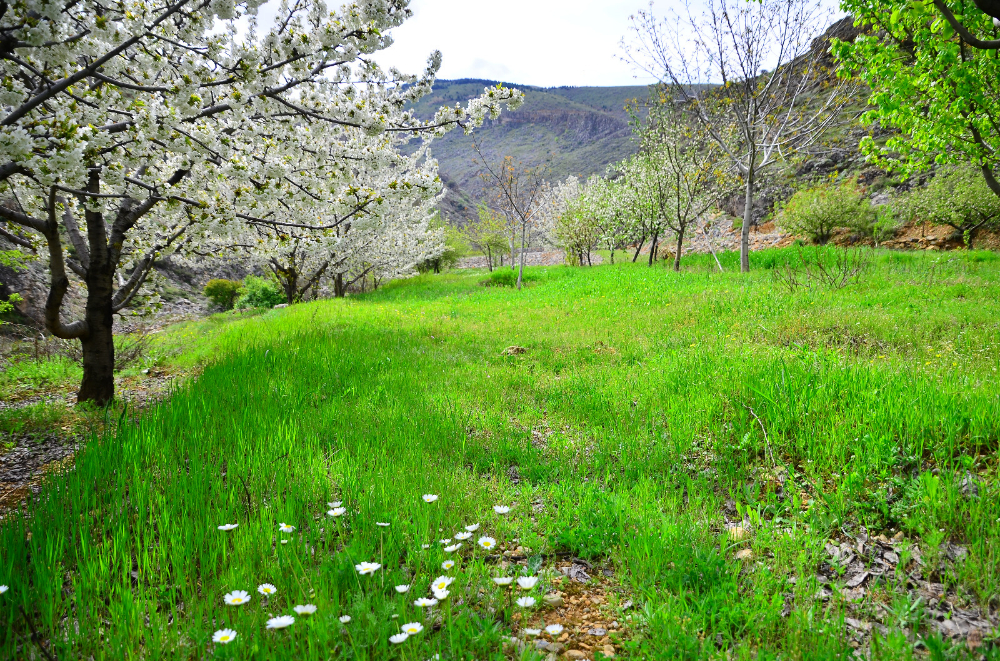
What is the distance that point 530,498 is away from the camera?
3.29 m

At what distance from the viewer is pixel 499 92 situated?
6.16m

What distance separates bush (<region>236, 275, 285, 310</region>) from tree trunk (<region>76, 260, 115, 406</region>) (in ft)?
66.5

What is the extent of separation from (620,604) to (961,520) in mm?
1992

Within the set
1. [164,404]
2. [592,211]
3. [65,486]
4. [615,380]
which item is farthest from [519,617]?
[592,211]

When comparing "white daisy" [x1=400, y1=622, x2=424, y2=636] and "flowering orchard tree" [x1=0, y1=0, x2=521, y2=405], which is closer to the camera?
"white daisy" [x1=400, y1=622, x2=424, y2=636]

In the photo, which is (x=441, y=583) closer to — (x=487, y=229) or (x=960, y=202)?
(x=960, y=202)

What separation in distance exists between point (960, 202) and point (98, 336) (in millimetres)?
27416

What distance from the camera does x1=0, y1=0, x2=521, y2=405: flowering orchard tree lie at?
357 cm

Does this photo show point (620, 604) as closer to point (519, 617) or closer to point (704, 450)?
point (519, 617)

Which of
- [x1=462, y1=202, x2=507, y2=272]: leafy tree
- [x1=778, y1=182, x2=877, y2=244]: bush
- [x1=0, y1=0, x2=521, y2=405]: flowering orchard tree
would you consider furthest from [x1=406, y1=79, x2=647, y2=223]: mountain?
[x1=0, y1=0, x2=521, y2=405]: flowering orchard tree

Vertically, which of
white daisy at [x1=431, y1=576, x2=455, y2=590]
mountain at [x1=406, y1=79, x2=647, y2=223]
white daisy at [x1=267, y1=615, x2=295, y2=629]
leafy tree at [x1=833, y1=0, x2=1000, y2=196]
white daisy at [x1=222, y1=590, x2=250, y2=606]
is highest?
mountain at [x1=406, y1=79, x2=647, y2=223]

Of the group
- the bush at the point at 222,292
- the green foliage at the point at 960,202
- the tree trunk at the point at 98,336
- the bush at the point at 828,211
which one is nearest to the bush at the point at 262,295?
the bush at the point at 222,292

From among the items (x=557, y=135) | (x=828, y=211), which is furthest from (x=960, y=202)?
(x=557, y=135)

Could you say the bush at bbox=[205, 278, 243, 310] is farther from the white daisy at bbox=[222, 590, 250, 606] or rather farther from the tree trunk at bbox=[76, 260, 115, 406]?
the white daisy at bbox=[222, 590, 250, 606]
